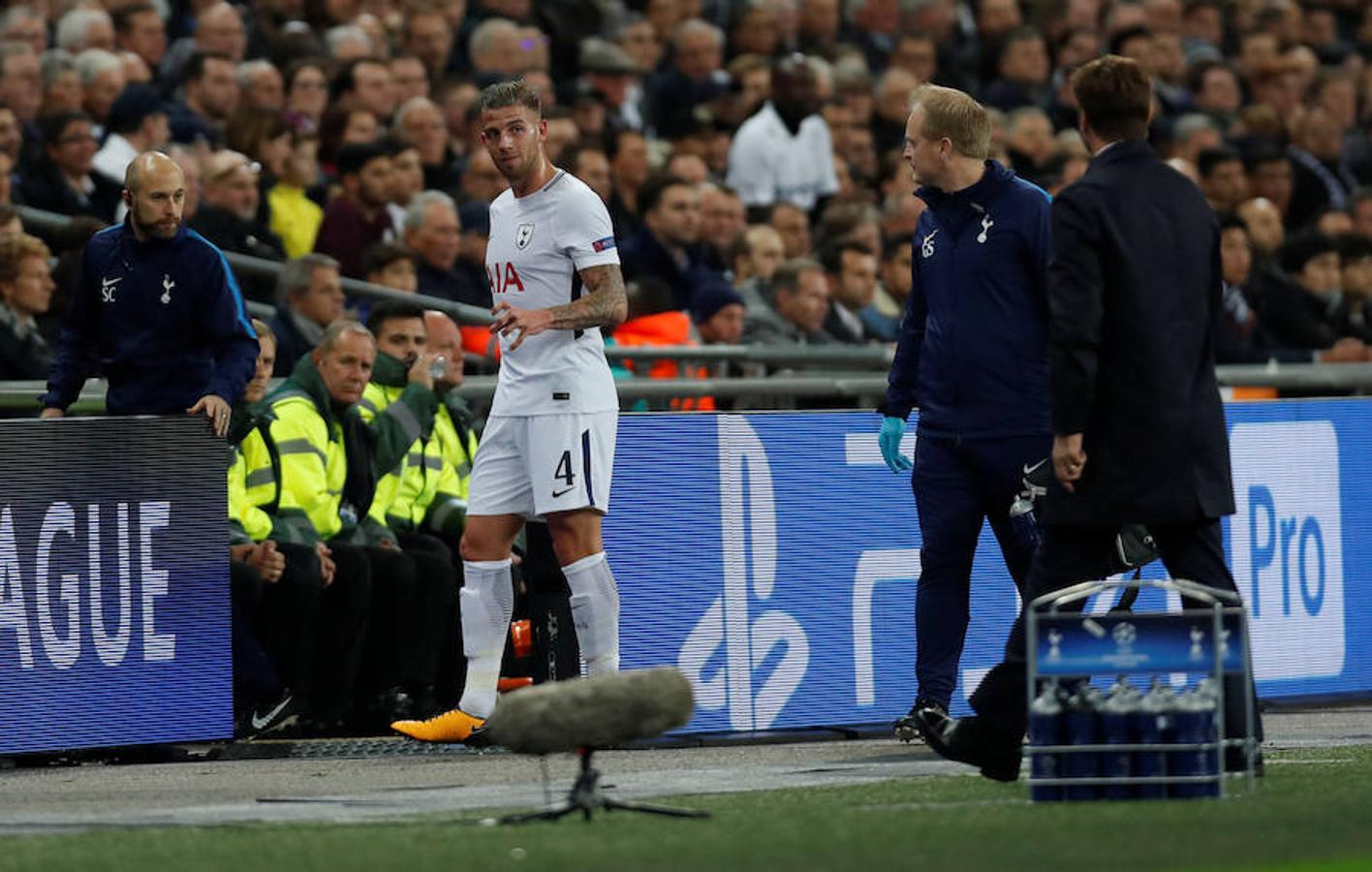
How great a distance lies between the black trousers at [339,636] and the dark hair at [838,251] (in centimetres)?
601

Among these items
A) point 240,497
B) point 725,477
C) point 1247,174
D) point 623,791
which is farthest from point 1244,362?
A: point 623,791

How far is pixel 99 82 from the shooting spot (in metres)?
16.3

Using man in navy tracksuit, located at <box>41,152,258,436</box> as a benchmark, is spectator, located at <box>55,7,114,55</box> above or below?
above

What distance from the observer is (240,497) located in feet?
38.5

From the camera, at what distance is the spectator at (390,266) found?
584 inches

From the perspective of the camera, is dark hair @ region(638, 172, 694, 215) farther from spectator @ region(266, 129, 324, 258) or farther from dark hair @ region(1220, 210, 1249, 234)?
dark hair @ region(1220, 210, 1249, 234)

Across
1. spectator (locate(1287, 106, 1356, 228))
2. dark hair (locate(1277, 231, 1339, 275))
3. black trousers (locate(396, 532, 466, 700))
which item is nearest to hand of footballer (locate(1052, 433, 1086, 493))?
black trousers (locate(396, 532, 466, 700))

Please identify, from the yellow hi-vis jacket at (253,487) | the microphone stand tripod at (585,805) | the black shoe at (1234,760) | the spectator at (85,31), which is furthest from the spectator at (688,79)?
the microphone stand tripod at (585,805)

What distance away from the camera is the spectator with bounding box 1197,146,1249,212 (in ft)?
69.6

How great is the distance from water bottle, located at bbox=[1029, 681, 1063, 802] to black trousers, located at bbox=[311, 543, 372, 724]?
14.0 ft

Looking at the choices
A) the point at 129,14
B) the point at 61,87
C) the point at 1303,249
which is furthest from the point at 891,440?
the point at 1303,249

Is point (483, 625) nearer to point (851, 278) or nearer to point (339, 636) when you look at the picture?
point (339, 636)

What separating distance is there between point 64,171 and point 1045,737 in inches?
345

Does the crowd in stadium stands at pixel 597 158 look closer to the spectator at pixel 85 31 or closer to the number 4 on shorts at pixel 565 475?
the spectator at pixel 85 31
